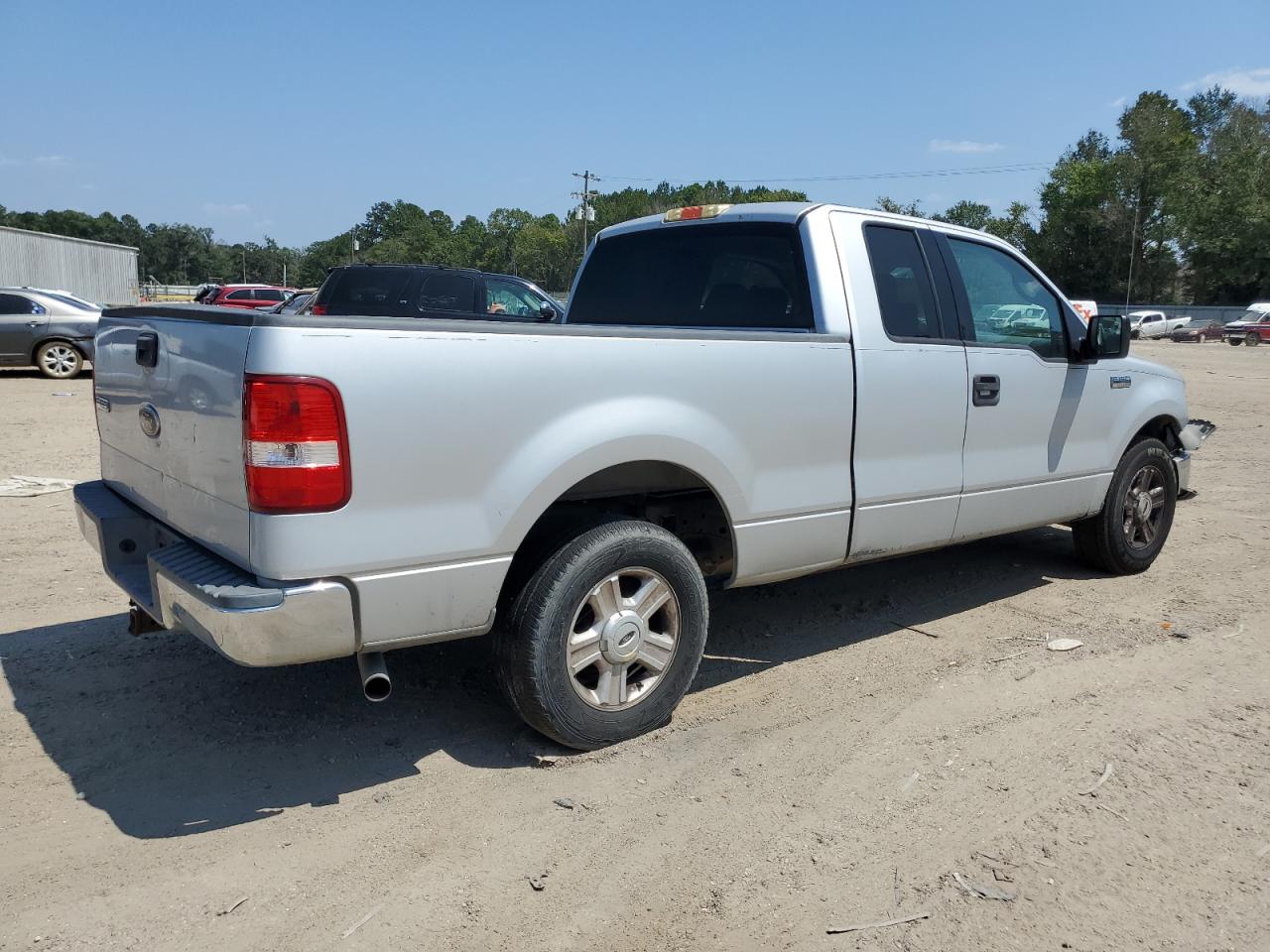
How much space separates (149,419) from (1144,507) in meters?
5.42

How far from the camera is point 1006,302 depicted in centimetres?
514

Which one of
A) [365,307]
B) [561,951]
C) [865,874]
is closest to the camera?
[561,951]

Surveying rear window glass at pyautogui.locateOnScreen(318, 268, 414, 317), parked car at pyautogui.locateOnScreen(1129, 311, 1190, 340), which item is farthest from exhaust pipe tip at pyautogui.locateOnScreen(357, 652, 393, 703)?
parked car at pyautogui.locateOnScreen(1129, 311, 1190, 340)

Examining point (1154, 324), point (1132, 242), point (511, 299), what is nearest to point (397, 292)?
point (511, 299)

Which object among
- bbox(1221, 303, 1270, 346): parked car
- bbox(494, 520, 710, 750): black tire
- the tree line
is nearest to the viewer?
bbox(494, 520, 710, 750): black tire

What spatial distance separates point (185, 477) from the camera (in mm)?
3279

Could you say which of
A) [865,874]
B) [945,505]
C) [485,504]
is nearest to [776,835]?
[865,874]

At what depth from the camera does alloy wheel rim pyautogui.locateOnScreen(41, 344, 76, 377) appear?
16719 mm

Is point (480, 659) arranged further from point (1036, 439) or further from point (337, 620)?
point (1036, 439)

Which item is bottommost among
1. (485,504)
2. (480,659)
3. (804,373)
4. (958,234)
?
Answer: (480,659)

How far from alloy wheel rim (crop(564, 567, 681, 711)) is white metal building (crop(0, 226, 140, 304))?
1258 inches

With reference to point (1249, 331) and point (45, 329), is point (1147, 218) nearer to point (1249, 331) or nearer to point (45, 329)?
point (1249, 331)

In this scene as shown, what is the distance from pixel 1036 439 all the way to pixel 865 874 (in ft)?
9.65

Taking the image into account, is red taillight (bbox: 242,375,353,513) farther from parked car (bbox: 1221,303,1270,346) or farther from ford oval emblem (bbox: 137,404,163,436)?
parked car (bbox: 1221,303,1270,346)
